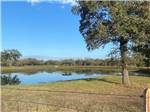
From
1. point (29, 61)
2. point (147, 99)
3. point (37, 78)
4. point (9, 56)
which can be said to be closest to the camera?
point (147, 99)

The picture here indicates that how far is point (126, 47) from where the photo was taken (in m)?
26.0

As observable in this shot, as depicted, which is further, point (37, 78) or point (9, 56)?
point (9, 56)

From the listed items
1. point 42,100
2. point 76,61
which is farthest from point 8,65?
point 42,100

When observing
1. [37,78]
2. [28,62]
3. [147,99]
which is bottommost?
[37,78]

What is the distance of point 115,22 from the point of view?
78.9 feet

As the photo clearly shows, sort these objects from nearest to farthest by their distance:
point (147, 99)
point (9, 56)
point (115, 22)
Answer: point (147, 99) < point (115, 22) < point (9, 56)

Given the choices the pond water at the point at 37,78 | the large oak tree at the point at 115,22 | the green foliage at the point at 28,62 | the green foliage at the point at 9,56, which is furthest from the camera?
the green foliage at the point at 28,62

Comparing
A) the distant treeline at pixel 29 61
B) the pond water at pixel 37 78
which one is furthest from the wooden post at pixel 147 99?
the distant treeline at pixel 29 61

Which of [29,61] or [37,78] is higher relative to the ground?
[29,61]

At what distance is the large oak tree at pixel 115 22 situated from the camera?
23.9 m

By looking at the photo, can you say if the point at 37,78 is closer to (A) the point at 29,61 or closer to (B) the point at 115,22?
(B) the point at 115,22

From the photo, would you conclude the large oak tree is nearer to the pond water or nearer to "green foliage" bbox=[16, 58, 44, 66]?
the pond water

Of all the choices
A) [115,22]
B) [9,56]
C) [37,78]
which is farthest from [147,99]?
[9,56]

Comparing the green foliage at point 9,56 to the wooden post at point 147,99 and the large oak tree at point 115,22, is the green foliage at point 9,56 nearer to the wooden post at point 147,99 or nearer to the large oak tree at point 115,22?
the large oak tree at point 115,22
